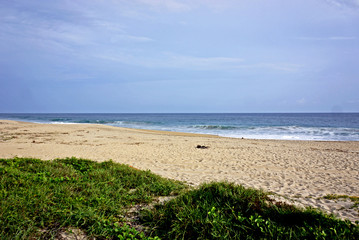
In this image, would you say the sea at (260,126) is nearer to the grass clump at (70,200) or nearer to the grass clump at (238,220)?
the grass clump at (70,200)

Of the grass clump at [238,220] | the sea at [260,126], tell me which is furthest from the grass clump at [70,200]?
the sea at [260,126]

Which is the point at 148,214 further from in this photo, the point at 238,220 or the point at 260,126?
the point at 260,126

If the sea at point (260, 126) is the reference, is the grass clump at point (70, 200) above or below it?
above

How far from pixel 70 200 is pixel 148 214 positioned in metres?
1.36

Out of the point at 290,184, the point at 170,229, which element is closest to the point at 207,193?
the point at 170,229

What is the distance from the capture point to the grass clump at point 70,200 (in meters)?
3.35

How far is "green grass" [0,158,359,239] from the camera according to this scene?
3320 millimetres

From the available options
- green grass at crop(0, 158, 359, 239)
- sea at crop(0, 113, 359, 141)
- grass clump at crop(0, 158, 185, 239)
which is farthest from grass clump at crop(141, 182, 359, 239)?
sea at crop(0, 113, 359, 141)

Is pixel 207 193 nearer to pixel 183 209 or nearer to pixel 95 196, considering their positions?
pixel 183 209

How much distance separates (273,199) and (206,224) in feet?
5.19

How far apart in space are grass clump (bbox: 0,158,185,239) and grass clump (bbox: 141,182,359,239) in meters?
0.60

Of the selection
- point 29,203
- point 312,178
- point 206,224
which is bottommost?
point 312,178

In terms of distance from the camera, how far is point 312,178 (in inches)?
331

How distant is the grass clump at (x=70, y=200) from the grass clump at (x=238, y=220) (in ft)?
1.96
